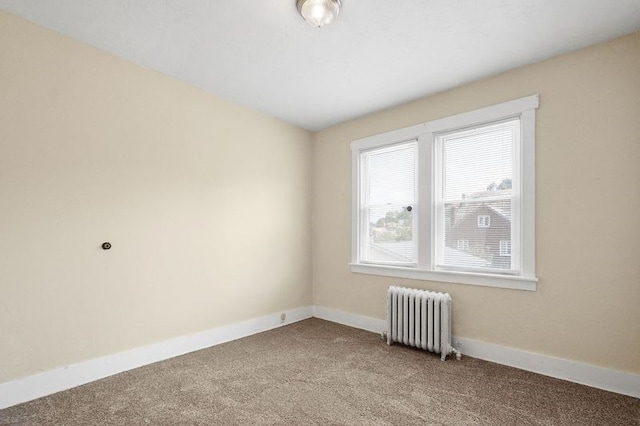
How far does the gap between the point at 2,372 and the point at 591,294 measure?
14.3 ft

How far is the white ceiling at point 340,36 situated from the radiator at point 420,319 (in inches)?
83.9

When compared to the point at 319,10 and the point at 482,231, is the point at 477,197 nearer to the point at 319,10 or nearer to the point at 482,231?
the point at 482,231

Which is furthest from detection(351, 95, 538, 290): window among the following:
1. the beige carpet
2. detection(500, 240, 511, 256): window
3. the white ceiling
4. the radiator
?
the beige carpet

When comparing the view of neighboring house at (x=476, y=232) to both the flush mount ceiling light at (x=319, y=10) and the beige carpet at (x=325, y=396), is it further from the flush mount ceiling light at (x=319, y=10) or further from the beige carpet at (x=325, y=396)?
the flush mount ceiling light at (x=319, y=10)

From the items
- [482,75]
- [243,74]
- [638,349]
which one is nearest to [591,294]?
[638,349]

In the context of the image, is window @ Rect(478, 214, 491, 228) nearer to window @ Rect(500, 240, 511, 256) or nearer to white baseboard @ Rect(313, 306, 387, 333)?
window @ Rect(500, 240, 511, 256)

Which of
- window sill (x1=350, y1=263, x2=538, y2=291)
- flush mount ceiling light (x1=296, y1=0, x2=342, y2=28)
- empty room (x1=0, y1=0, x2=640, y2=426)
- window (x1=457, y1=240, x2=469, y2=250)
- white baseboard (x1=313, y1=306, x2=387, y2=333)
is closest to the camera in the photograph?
flush mount ceiling light (x1=296, y1=0, x2=342, y2=28)

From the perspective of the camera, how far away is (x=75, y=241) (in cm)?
256

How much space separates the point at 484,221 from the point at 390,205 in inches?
42.5

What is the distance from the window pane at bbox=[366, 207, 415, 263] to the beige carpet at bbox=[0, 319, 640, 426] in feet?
3.62

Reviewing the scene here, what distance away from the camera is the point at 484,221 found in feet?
10.3

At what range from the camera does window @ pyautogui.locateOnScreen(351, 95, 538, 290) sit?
2.92m

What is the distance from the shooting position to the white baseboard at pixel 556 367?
2.39 m

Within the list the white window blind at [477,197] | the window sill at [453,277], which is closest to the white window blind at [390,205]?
the window sill at [453,277]
